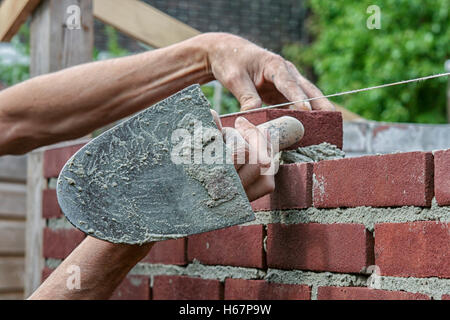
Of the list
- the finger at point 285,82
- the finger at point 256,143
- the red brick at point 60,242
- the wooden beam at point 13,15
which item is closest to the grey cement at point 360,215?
the finger at point 256,143

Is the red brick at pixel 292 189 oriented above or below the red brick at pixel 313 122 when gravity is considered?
below

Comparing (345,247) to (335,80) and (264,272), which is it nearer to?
(264,272)

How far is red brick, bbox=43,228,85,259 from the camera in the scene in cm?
277

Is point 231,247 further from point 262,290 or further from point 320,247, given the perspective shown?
point 320,247

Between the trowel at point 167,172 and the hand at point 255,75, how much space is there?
0.51m

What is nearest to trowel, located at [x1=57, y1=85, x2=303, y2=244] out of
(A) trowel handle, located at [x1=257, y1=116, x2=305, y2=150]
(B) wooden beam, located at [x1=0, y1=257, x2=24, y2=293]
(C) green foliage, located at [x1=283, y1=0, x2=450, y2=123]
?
(A) trowel handle, located at [x1=257, y1=116, x2=305, y2=150]

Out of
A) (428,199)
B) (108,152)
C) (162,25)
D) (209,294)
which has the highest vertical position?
(162,25)

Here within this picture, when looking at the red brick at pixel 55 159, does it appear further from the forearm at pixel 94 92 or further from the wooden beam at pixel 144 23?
the wooden beam at pixel 144 23

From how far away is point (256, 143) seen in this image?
5.41 ft

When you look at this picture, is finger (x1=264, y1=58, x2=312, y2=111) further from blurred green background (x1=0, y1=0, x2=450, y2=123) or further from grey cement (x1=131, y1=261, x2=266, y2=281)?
blurred green background (x1=0, y1=0, x2=450, y2=123)

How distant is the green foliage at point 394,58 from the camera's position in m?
9.55
